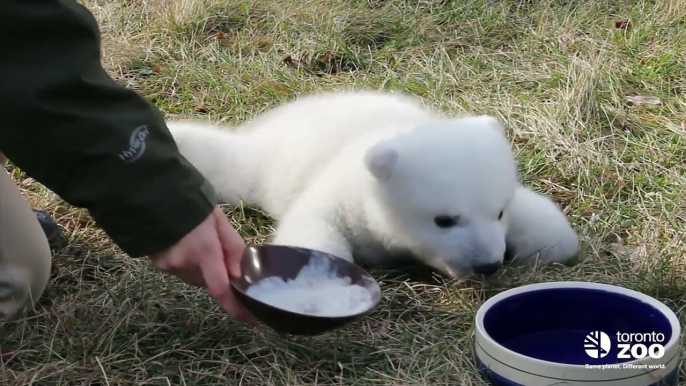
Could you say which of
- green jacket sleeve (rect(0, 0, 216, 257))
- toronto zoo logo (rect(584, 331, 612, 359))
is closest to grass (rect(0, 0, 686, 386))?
toronto zoo logo (rect(584, 331, 612, 359))

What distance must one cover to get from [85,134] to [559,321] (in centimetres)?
115

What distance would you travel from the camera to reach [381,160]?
253cm

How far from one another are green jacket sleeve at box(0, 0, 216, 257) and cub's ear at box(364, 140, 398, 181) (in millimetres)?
839

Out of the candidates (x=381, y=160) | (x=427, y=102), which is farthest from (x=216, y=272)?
(x=427, y=102)

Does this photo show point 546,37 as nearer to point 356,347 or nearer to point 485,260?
point 485,260

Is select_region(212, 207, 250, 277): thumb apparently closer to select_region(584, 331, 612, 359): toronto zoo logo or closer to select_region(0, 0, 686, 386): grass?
select_region(0, 0, 686, 386): grass

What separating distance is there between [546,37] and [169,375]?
2929 mm

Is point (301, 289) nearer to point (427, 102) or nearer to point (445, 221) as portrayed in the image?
point (445, 221)

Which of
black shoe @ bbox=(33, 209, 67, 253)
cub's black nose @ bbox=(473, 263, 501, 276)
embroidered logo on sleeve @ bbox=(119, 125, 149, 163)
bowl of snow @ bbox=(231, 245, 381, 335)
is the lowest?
black shoe @ bbox=(33, 209, 67, 253)

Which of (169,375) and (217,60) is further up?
(169,375)

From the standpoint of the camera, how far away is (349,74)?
14.0 ft

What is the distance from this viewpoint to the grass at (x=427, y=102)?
2.20 meters

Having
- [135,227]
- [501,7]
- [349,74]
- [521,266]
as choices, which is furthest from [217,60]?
[135,227]

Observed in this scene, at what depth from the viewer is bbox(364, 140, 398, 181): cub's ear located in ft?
8.30
